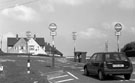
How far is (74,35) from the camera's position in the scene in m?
44.8

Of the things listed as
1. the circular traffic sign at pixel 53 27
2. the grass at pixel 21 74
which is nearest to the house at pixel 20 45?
the grass at pixel 21 74

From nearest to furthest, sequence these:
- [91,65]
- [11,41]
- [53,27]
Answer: [91,65], [53,27], [11,41]

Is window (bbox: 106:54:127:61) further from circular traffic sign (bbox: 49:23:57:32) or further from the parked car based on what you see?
circular traffic sign (bbox: 49:23:57:32)

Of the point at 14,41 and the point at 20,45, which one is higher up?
the point at 14,41

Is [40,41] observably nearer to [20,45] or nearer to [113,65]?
[20,45]

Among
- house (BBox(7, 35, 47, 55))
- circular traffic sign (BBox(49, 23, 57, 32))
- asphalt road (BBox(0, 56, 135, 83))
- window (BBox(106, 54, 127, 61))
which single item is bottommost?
asphalt road (BBox(0, 56, 135, 83))

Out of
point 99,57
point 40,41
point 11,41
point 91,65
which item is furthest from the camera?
point 11,41

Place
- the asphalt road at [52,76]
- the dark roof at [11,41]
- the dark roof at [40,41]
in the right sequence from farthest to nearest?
the dark roof at [11,41], the dark roof at [40,41], the asphalt road at [52,76]

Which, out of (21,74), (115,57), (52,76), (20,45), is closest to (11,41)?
(20,45)

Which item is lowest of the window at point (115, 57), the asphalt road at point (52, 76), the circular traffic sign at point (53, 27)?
the asphalt road at point (52, 76)

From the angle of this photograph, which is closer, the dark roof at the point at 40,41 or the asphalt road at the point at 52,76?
the asphalt road at the point at 52,76

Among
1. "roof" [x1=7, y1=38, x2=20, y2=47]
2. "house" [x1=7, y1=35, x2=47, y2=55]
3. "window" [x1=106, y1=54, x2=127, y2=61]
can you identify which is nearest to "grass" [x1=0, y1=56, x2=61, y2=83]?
"window" [x1=106, y1=54, x2=127, y2=61]

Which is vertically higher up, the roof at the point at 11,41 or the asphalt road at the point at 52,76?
the roof at the point at 11,41

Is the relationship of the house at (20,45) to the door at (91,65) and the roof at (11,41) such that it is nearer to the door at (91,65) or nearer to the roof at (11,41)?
the roof at (11,41)
